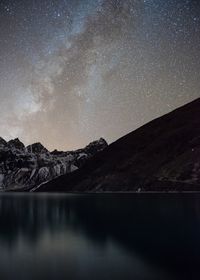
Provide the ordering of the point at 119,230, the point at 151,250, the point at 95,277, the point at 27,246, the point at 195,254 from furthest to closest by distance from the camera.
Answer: the point at 119,230
the point at 27,246
the point at 151,250
the point at 195,254
the point at 95,277

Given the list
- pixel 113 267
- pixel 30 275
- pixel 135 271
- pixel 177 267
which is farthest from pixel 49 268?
pixel 177 267

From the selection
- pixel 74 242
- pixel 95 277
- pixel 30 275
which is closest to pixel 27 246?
pixel 74 242

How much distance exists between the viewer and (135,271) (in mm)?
26250

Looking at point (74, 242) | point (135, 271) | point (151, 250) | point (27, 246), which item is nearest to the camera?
point (135, 271)

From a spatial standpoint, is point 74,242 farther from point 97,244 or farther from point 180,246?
point 180,246

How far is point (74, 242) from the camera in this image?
4238cm

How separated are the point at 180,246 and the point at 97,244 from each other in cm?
936

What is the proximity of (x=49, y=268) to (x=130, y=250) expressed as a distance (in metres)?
9.98

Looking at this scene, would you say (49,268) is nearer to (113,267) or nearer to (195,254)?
(113,267)

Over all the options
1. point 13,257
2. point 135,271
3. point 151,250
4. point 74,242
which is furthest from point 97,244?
point 135,271

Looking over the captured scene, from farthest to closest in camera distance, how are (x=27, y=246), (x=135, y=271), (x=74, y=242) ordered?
1. (x=74, y=242)
2. (x=27, y=246)
3. (x=135, y=271)

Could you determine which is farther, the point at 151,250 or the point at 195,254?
the point at 151,250

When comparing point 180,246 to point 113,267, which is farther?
point 180,246

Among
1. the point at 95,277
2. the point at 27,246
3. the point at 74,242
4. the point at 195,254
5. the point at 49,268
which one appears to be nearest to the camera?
the point at 95,277
